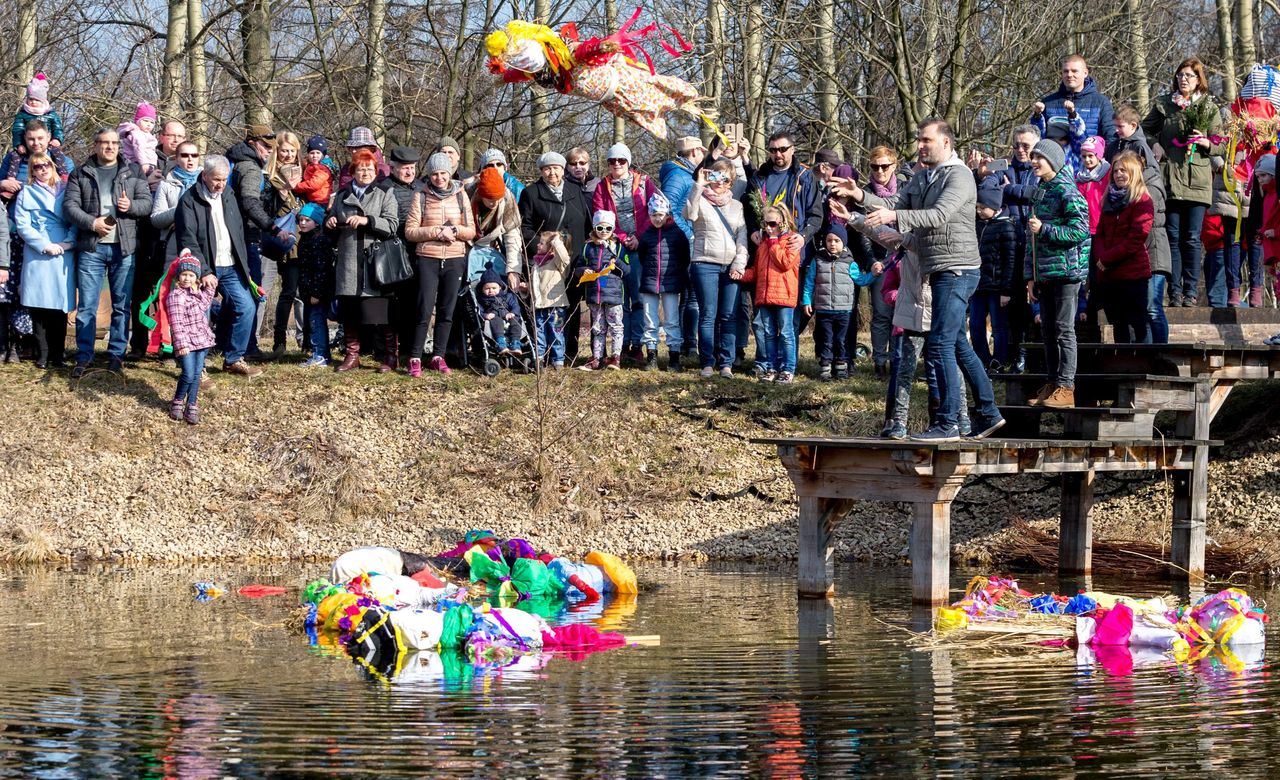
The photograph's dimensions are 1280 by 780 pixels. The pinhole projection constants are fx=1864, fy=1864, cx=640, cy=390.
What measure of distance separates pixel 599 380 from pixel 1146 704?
8874mm

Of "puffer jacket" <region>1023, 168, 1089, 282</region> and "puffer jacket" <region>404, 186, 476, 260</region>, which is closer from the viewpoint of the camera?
"puffer jacket" <region>1023, 168, 1089, 282</region>

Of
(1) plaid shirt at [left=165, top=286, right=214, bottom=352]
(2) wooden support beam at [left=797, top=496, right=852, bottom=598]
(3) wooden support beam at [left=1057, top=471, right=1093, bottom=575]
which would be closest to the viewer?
(2) wooden support beam at [left=797, top=496, right=852, bottom=598]

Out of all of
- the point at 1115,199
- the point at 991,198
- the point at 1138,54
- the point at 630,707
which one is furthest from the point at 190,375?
the point at 1138,54

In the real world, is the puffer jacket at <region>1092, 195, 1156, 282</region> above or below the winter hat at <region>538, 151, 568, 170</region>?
below

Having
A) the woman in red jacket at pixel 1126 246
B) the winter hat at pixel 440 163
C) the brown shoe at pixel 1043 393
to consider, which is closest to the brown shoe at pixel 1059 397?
the brown shoe at pixel 1043 393

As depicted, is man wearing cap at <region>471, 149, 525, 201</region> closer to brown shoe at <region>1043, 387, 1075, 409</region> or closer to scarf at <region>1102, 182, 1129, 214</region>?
scarf at <region>1102, 182, 1129, 214</region>

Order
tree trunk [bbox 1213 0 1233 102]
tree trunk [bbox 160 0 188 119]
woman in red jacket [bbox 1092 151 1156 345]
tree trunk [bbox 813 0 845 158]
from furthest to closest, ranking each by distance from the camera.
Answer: tree trunk [bbox 1213 0 1233 102]
tree trunk [bbox 160 0 188 119]
tree trunk [bbox 813 0 845 158]
woman in red jacket [bbox 1092 151 1156 345]

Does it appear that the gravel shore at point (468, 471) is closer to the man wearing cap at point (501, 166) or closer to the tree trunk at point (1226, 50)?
the man wearing cap at point (501, 166)

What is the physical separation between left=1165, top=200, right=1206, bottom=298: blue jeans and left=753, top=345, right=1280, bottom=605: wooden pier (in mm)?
2020

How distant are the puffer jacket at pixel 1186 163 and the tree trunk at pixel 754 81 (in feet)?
19.6

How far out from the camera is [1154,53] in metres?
28.1

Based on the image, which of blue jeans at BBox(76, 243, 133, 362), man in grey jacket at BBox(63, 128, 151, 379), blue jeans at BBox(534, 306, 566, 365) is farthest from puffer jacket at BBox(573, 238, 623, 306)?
blue jeans at BBox(76, 243, 133, 362)

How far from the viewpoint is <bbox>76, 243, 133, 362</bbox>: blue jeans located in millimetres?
16172

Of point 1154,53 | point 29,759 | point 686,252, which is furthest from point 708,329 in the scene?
point 1154,53
